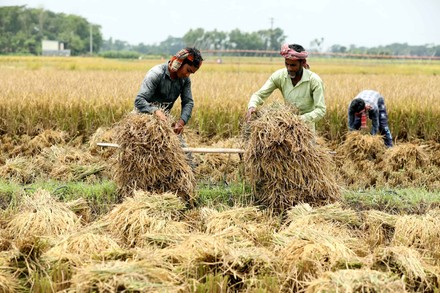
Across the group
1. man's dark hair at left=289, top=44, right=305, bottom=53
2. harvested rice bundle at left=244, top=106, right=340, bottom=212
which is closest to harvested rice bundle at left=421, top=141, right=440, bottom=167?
harvested rice bundle at left=244, top=106, right=340, bottom=212

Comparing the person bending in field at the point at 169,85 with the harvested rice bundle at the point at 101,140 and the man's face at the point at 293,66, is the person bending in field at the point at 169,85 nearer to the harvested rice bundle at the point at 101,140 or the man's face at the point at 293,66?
the man's face at the point at 293,66

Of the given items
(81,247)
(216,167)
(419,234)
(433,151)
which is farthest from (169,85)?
(433,151)

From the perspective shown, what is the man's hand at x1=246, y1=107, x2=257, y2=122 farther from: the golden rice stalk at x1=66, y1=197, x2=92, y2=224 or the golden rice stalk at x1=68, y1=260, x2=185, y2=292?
the golden rice stalk at x1=68, y1=260, x2=185, y2=292

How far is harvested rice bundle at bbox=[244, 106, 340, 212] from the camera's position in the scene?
4812 millimetres

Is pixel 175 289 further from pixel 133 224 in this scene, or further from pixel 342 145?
pixel 342 145

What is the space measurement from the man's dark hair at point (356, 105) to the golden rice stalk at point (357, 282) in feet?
14.2

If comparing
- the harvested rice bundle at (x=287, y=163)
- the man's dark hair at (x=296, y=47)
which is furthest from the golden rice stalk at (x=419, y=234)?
the man's dark hair at (x=296, y=47)

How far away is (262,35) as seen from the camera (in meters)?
64.7

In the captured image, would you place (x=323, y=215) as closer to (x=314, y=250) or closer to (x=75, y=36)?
(x=314, y=250)

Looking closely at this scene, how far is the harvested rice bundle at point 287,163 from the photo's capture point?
481 cm

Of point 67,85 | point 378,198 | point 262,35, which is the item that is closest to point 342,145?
point 378,198

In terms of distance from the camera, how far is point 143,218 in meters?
4.13

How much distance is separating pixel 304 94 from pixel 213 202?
4.44 feet

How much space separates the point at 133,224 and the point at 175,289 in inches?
49.2
